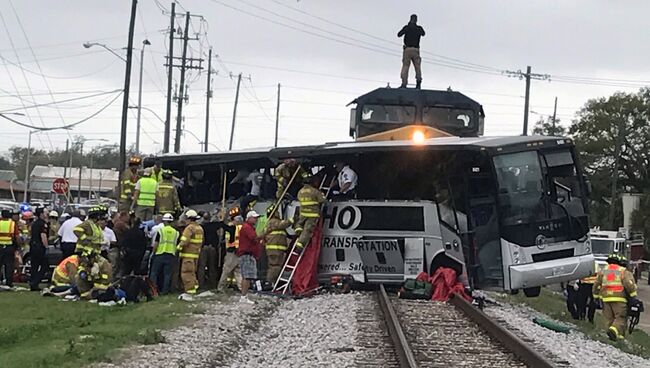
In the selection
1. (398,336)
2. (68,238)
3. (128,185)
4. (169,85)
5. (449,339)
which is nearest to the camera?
(398,336)

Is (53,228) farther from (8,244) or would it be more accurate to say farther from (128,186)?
(8,244)

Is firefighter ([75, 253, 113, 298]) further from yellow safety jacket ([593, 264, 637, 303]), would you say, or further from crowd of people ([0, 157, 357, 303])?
yellow safety jacket ([593, 264, 637, 303])

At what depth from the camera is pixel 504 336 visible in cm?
1245

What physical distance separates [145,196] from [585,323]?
9.95 meters

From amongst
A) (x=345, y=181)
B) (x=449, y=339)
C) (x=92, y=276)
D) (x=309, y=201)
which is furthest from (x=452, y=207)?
(x=92, y=276)

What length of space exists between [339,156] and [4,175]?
12026cm

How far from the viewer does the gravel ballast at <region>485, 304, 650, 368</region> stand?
1208 cm

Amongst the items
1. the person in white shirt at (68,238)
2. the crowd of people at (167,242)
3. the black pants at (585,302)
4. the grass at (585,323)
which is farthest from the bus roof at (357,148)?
the black pants at (585,302)

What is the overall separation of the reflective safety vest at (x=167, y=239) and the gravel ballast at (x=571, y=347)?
615 centimetres

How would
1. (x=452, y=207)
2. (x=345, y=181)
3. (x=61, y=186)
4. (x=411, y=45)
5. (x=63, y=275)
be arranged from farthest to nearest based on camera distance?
(x=61, y=186) < (x=411, y=45) < (x=345, y=181) < (x=63, y=275) < (x=452, y=207)

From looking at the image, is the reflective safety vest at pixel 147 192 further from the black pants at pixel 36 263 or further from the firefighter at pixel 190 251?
the black pants at pixel 36 263

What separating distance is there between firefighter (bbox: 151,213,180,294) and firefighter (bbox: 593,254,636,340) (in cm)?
822

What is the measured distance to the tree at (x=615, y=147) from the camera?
73.6 m

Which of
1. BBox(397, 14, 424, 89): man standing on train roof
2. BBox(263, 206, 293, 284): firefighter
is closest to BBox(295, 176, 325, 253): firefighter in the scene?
BBox(263, 206, 293, 284): firefighter
